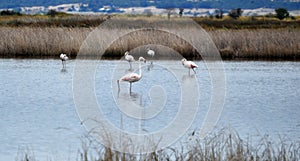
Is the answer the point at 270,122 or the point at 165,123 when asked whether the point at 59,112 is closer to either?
the point at 165,123

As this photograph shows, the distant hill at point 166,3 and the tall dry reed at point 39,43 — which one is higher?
the distant hill at point 166,3

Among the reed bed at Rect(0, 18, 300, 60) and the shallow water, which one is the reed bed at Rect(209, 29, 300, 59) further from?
the shallow water

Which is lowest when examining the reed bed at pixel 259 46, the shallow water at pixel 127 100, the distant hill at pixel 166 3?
the shallow water at pixel 127 100

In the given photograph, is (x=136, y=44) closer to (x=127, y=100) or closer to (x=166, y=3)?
(x=127, y=100)

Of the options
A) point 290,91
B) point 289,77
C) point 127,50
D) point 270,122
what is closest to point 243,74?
point 289,77

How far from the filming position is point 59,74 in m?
19.2

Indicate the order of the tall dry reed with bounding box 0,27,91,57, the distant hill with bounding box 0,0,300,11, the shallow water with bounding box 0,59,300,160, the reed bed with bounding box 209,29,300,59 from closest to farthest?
the shallow water with bounding box 0,59,300,160
the tall dry reed with bounding box 0,27,91,57
the reed bed with bounding box 209,29,300,59
the distant hill with bounding box 0,0,300,11

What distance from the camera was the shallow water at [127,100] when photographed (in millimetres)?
10031

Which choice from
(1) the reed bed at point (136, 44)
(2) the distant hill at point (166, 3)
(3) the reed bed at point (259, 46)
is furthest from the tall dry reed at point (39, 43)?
(2) the distant hill at point (166, 3)

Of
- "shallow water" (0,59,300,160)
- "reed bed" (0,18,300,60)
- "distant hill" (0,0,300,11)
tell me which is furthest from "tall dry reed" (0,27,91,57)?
"distant hill" (0,0,300,11)

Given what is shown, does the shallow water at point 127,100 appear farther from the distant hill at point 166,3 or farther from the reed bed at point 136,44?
the distant hill at point 166,3

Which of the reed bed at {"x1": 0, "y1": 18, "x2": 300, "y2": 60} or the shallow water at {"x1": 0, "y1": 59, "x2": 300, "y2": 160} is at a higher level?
the reed bed at {"x1": 0, "y1": 18, "x2": 300, "y2": 60}

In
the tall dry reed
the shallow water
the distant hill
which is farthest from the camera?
the distant hill

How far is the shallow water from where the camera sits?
10.0 metres
